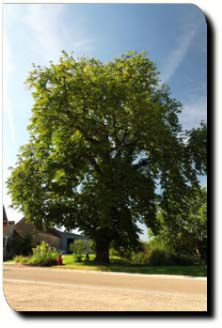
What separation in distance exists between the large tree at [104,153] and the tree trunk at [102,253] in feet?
0.17

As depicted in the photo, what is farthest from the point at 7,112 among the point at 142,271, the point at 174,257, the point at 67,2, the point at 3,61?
→ the point at 174,257

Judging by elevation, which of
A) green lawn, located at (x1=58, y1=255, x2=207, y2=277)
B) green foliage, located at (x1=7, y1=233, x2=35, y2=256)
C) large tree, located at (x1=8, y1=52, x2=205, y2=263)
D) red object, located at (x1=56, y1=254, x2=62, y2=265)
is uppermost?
large tree, located at (x1=8, y1=52, x2=205, y2=263)

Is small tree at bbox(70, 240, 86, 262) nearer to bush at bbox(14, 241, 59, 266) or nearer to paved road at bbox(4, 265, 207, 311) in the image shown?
bush at bbox(14, 241, 59, 266)

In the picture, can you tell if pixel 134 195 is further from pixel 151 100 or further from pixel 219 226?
pixel 219 226

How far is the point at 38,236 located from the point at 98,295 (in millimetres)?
4217

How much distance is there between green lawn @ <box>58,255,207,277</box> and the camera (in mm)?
11148

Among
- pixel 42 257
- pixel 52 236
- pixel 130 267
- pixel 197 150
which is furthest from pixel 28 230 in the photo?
pixel 197 150

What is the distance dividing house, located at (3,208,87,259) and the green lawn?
1.44 feet

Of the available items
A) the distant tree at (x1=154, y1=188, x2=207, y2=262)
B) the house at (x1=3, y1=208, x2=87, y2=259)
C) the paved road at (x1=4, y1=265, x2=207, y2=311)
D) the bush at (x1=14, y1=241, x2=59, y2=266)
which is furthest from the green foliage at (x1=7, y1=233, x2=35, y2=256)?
the distant tree at (x1=154, y1=188, x2=207, y2=262)

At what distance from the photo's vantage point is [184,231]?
13.1 m

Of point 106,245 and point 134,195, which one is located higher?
point 134,195

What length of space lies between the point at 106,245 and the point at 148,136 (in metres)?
3.98

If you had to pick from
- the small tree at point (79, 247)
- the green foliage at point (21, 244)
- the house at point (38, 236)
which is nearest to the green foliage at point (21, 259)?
the green foliage at point (21, 244)

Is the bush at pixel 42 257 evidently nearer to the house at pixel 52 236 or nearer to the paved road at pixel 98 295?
the house at pixel 52 236
